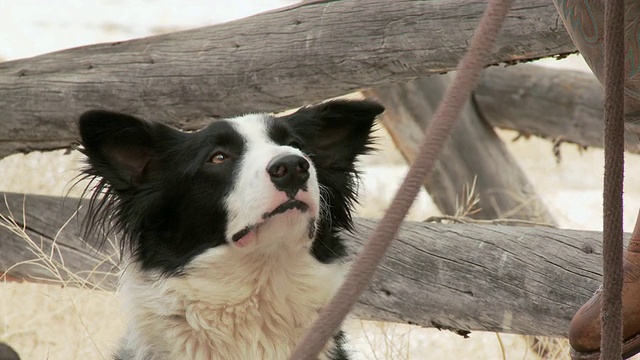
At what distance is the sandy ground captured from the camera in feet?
16.2

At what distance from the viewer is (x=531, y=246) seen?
142 inches

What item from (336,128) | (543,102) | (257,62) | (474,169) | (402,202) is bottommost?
(402,202)

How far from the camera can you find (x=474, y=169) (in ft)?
19.1

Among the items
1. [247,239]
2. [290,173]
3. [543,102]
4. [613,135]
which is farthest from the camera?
[543,102]

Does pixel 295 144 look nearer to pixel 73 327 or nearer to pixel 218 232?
pixel 218 232

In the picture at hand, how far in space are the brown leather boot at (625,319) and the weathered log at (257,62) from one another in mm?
1242

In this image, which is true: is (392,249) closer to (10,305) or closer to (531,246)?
(531,246)

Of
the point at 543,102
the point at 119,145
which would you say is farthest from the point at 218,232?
the point at 543,102

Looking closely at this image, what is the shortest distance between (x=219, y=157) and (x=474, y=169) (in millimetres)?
2936

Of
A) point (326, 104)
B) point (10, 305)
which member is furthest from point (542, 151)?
point (326, 104)

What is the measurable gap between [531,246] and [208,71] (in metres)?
1.67

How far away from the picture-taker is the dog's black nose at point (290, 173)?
287 cm

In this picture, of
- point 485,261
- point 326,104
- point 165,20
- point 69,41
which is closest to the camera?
point 326,104

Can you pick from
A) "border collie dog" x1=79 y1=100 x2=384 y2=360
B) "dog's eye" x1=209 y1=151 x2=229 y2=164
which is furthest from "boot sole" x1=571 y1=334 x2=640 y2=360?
"dog's eye" x1=209 y1=151 x2=229 y2=164
